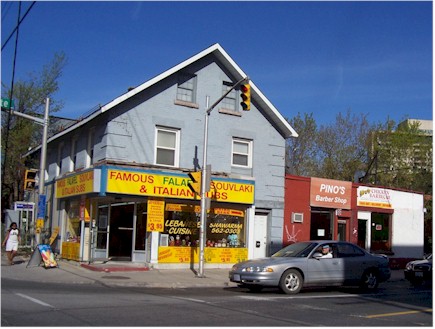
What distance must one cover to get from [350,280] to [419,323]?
5.92m

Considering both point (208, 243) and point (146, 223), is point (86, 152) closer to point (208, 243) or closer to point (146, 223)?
point (146, 223)

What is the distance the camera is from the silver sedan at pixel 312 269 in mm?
14430

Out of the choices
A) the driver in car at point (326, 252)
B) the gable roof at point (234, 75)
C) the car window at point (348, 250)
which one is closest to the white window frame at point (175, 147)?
the gable roof at point (234, 75)

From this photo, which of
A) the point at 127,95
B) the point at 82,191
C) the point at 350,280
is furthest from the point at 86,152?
the point at 350,280

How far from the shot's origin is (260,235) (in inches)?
917

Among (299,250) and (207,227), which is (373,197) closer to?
(207,227)

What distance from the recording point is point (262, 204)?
2316 centimetres

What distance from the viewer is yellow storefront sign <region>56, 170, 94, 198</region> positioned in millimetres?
20078

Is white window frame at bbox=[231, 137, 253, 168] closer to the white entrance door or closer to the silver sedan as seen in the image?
the white entrance door

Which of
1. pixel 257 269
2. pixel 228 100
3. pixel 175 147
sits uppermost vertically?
pixel 228 100

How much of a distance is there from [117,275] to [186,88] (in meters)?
8.23

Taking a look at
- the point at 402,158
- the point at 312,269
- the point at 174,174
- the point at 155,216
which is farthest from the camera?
the point at 402,158

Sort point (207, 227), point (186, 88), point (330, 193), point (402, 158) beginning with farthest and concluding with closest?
point (402, 158)
point (330, 193)
point (186, 88)
point (207, 227)

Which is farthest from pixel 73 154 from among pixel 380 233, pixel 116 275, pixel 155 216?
pixel 380 233
